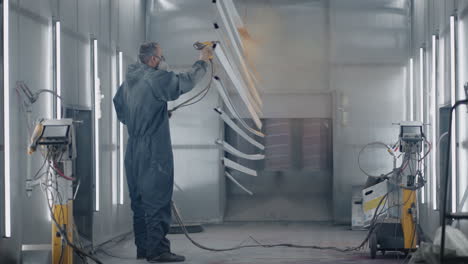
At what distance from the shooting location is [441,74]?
6215mm

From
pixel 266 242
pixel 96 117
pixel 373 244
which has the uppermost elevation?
pixel 96 117

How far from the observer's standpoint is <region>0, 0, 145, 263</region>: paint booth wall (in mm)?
4582

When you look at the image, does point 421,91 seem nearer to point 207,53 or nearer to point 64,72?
point 207,53

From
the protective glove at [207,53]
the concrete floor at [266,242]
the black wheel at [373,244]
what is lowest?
the concrete floor at [266,242]

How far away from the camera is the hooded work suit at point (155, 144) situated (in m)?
5.52

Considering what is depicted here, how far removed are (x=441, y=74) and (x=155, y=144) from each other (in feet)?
8.41

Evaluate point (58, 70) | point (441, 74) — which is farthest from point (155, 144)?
point (441, 74)

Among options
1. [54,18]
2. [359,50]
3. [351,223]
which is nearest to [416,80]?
[359,50]

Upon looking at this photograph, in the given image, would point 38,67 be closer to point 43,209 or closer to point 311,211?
point 43,209

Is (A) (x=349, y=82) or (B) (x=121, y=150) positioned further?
(A) (x=349, y=82)

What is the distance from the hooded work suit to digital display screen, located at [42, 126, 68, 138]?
3.55 feet

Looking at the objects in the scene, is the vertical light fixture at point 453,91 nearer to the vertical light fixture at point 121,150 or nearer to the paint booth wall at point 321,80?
the paint booth wall at point 321,80

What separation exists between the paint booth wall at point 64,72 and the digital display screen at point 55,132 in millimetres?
214

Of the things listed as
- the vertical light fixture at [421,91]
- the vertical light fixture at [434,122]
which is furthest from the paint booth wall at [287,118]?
the vertical light fixture at [434,122]
